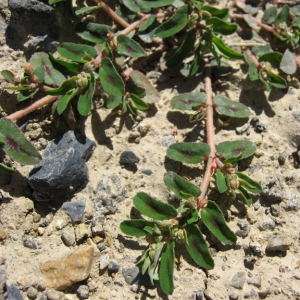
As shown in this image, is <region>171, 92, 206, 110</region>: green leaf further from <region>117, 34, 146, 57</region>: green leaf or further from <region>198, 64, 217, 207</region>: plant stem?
<region>117, 34, 146, 57</region>: green leaf

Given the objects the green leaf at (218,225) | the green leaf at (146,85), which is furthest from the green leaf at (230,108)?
the green leaf at (218,225)

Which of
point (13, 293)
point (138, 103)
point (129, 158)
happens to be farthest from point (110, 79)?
point (13, 293)

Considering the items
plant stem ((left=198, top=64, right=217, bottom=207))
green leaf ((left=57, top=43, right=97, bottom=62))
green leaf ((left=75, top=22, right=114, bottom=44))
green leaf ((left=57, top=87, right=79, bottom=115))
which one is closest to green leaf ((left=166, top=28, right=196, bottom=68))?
plant stem ((left=198, top=64, right=217, bottom=207))

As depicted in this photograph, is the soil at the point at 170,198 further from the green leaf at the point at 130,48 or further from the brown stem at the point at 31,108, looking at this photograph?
the green leaf at the point at 130,48

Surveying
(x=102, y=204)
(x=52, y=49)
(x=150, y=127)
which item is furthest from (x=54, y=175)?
(x=52, y=49)

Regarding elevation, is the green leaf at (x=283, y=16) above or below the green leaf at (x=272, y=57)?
above

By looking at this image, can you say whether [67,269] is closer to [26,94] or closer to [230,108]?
[26,94]
